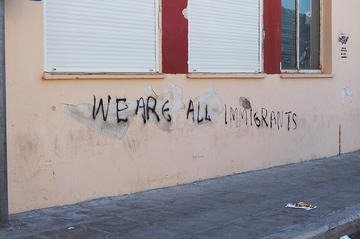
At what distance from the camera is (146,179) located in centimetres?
781

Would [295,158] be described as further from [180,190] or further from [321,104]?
[180,190]

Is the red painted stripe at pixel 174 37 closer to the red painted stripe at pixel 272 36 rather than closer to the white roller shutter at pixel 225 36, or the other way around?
the white roller shutter at pixel 225 36

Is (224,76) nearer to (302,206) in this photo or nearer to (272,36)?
(272,36)

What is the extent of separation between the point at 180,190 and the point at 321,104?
4707 millimetres

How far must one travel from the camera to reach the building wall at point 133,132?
6.39 metres

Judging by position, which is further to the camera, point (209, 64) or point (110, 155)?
point (209, 64)

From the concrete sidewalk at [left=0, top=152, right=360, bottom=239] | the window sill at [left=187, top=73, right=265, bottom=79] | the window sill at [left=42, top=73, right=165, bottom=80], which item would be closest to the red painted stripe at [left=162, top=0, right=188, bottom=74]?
the window sill at [left=187, top=73, right=265, bottom=79]

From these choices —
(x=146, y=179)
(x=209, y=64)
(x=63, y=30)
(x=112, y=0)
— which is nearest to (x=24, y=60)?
(x=63, y=30)

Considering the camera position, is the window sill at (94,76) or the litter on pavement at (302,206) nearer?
the window sill at (94,76)

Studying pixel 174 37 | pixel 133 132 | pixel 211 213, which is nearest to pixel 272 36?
pixel 174 37

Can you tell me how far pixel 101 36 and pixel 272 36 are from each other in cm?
398

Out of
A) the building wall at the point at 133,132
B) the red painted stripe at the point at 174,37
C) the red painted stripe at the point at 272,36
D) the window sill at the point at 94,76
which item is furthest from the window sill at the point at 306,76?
the window sill at the point at 94,76

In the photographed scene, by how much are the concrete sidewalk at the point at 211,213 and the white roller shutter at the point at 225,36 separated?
201 cm

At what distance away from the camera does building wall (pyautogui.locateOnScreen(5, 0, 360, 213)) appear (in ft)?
21.0
